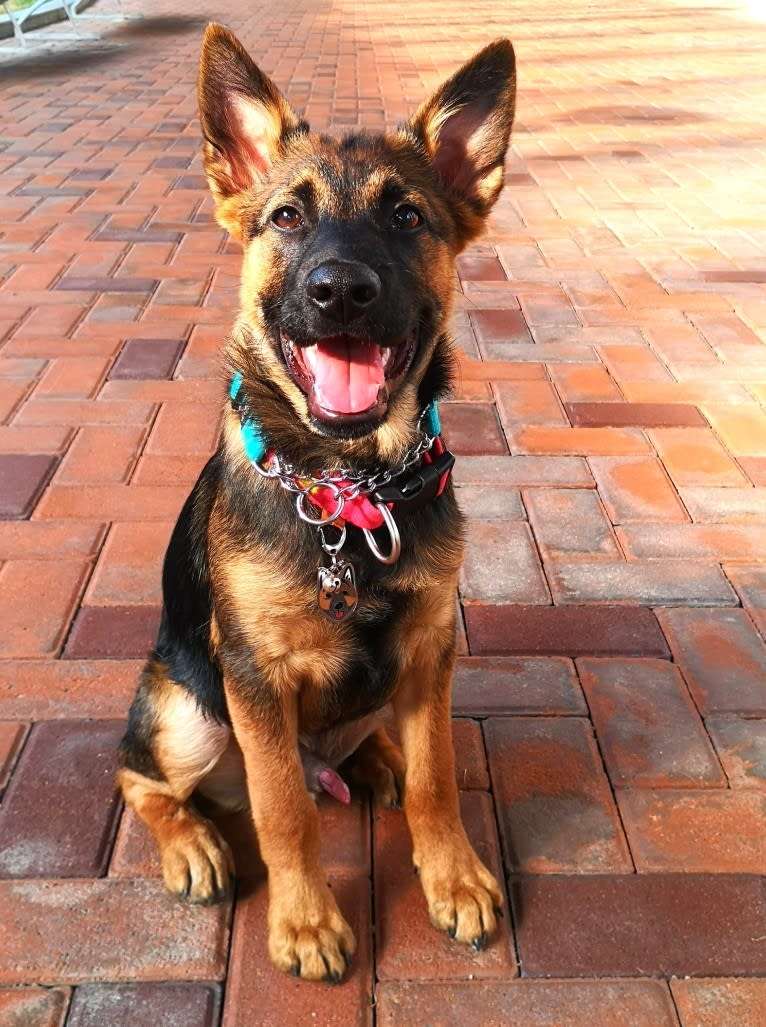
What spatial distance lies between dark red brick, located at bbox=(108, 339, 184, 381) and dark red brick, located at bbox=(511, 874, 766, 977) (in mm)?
2957

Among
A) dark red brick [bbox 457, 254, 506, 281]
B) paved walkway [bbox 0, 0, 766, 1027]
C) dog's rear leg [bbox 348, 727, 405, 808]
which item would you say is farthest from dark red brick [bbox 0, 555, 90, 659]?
dark red brick [bbox 457, 254, 506, 281]

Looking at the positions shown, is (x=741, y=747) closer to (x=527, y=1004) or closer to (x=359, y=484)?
(x=527, y=1004)

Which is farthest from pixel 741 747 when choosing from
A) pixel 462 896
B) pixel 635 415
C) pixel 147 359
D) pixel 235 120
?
pixel 147 359

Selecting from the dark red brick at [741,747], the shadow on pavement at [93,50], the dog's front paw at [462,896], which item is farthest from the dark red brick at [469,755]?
the shadow on pavement at [93,50]

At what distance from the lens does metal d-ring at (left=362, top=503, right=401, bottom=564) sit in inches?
76.7

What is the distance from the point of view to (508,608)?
9.93 ft

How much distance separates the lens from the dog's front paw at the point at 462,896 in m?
2.05

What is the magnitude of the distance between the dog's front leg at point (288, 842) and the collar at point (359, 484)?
0.40 m

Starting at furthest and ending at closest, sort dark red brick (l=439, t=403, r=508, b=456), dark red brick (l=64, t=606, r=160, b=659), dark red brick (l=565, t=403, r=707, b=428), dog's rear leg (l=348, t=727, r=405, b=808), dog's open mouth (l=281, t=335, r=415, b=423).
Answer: dark red brick (l=565, t=403, r=707, b=428)
dark red brick (l=439, t=403, r=508, b=456)
dark red brick (l=64, t=606, r=160, b=659)
dog's rear leg (l=348, t=727, r=405, b=808)
dog's open mouth (l=281, t=335, r=415, b=423)

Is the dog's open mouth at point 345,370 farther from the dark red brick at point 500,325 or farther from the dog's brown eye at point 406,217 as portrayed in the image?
the dark red brick at point 500,325

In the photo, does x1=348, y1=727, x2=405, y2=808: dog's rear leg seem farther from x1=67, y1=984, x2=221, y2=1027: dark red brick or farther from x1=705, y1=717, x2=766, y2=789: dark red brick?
x1=705, y1=717, x2=766, y2=789: dark red brick

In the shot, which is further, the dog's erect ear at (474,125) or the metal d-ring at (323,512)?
the dog's erect ear at (474,125)

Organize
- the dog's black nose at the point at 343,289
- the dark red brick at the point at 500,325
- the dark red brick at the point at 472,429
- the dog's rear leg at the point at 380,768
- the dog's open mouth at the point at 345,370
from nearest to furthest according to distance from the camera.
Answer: the dog's black nose at the point at 343,289, the dog's open mouth at the point at 345,370, the dog's rear leg at the point at 380,768, the dark red brick at the point at 472,429, the dark red brick at the point at 500,325

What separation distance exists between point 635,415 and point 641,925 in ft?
8.13
